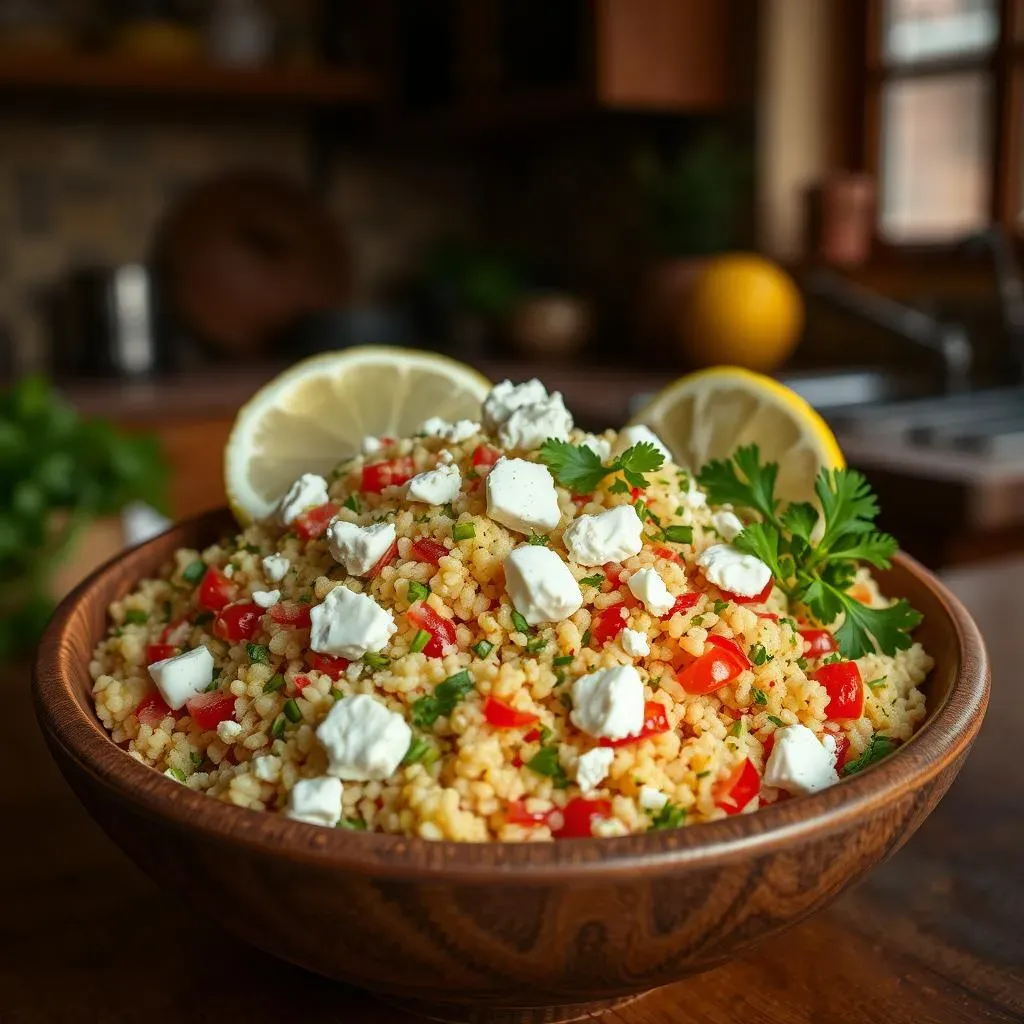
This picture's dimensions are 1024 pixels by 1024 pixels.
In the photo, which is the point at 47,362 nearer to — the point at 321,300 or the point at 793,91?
the point at 321,300

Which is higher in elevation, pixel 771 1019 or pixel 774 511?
pixel 774 511

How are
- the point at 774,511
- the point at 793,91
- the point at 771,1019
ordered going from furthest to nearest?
the point at 793,91 < the point at 774,511 < the point at 771,1019

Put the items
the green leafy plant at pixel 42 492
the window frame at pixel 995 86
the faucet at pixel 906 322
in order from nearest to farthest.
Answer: the green leafy plant at pixel 42 492
the faucet at pixel 906 322
the window frame at pixel 995 86

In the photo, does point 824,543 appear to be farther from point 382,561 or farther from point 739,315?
point 739,315

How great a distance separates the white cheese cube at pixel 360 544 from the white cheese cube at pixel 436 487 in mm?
33

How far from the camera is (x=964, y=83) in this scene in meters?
2.97

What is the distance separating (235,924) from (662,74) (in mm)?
2912

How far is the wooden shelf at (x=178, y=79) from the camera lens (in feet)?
10.4

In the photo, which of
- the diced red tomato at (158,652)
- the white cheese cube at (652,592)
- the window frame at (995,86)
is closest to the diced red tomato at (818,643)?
the white cheese cube at (652,592)

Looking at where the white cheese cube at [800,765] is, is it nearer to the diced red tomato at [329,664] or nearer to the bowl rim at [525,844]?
the bowl rim at [525,844]

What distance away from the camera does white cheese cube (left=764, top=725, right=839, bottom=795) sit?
2.12ft

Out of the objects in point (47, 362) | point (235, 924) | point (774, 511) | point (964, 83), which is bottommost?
point (47, 362)

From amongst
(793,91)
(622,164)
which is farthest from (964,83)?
(622,164)

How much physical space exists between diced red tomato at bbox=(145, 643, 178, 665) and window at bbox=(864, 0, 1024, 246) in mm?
2626
